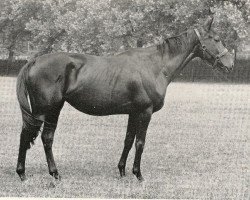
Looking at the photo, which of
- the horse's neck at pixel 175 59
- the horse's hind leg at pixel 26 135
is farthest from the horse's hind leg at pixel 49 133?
the horse's neck at pixel 175 59

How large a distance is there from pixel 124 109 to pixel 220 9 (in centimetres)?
2157

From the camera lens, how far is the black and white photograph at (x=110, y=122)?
8.08 metres

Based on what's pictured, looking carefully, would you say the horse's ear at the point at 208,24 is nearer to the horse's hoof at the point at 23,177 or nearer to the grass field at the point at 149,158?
the grass field at the point at 149,158

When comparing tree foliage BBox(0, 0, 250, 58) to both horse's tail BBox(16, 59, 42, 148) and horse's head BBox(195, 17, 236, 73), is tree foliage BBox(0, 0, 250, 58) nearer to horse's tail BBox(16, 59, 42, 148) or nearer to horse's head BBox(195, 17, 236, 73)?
horse's tail BBox(16, 59, 42, 148)

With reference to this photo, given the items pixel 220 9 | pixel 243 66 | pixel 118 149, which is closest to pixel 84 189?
pixel 118 149

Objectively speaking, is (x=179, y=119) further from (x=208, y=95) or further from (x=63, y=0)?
(x=208, y=95)

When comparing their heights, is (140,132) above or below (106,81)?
below

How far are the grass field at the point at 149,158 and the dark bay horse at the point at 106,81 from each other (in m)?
0.54

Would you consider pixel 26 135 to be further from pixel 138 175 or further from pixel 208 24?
pixel 208 24

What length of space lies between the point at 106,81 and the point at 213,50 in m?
1.87

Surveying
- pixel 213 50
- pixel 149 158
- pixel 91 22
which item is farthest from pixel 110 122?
pixel 213 50

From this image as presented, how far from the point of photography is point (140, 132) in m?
8.49

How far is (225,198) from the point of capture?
25.8 ft

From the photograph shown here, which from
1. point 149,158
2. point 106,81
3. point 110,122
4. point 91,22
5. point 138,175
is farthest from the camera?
point 110,122
